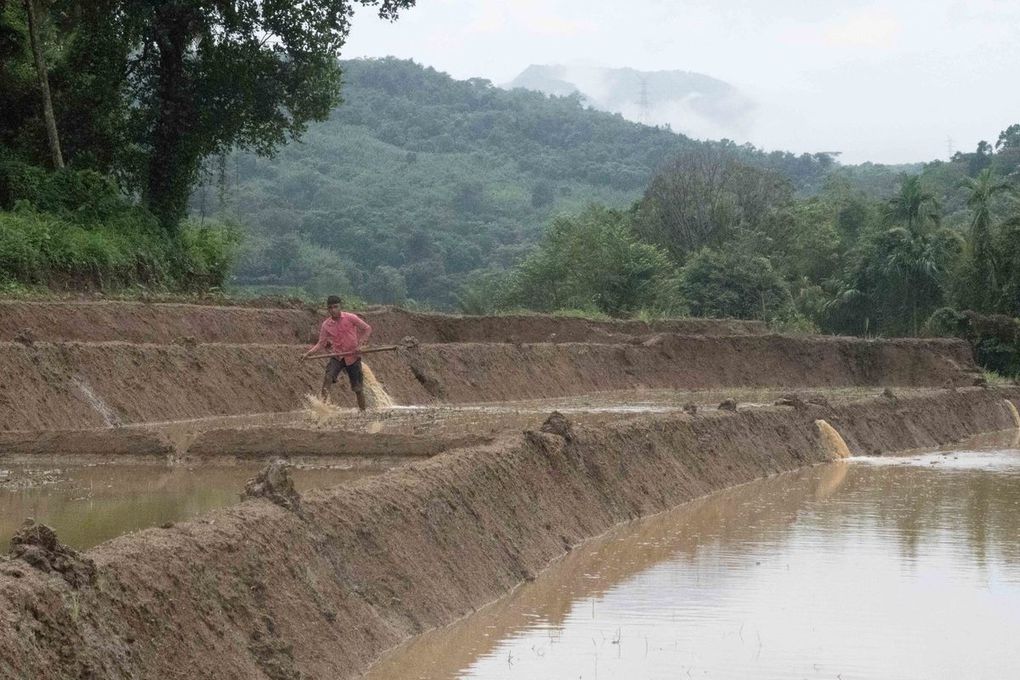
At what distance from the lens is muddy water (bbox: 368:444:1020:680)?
8648 mm

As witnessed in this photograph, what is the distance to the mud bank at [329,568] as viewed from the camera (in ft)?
20.7

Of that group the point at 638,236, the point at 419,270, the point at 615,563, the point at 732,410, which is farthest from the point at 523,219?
the point at 615,563

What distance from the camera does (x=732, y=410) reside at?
20.3 m

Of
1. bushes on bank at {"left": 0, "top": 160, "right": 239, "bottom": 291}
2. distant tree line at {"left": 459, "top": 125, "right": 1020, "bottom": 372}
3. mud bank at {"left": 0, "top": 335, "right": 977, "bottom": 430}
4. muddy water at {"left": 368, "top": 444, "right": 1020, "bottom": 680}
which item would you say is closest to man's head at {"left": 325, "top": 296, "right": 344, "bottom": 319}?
mud bank at {"left": 0, "top": 335, "right": 977, "bottom": 430}

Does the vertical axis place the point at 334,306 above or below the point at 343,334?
above

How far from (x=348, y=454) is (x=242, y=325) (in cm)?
1297

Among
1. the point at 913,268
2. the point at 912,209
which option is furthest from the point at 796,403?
the point at 912,209

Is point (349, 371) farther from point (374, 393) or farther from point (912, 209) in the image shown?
point (912, 209)

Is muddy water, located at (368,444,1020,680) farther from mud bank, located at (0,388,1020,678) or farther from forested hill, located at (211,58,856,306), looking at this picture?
forested hill, located at (211,58,856,306)

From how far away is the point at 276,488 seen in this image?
8805 millimetres

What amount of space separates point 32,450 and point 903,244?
139ft

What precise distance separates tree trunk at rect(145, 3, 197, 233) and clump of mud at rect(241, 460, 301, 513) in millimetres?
25479

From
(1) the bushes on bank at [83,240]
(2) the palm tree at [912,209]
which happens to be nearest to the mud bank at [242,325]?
(1) the bushes on bank at [83,240]

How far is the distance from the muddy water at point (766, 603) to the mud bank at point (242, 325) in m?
9.57
